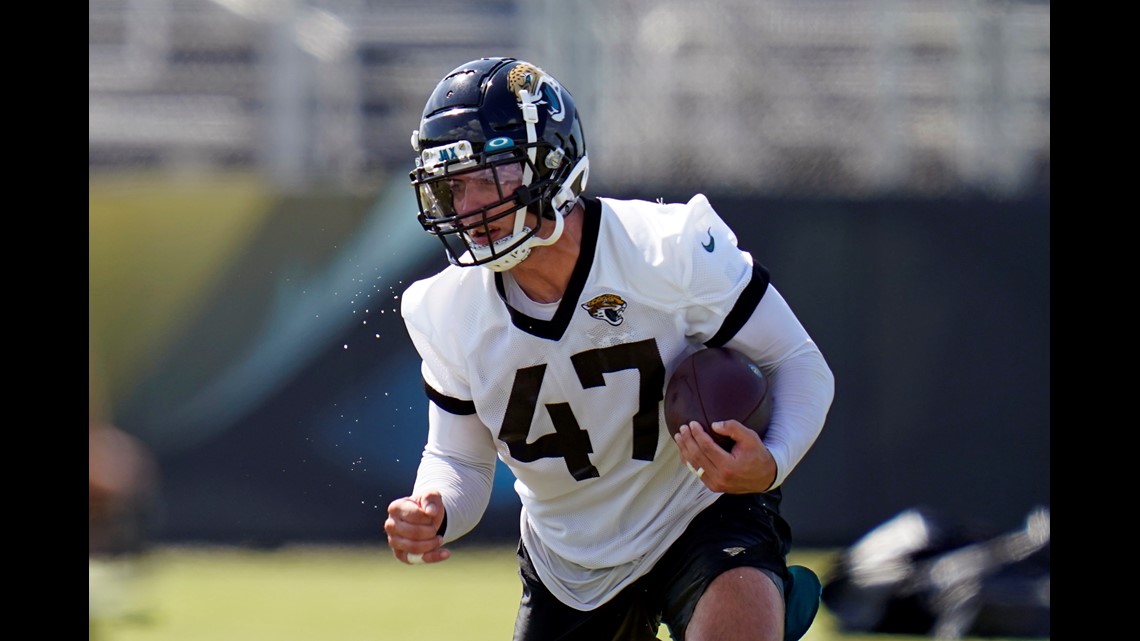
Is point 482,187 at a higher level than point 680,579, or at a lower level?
higher

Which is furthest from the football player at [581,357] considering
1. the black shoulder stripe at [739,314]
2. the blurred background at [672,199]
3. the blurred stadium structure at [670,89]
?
the blurred stadium structure at [670,89]

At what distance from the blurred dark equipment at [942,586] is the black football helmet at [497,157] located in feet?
10.5

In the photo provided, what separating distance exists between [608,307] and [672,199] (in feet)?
16.9

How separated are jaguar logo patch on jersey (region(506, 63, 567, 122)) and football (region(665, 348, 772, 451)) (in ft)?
2.63

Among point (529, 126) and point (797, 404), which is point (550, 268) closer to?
point (529, 126)

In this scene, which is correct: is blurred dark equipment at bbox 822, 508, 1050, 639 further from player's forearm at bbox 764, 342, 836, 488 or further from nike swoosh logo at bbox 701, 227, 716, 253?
nike swoosh logo at bbox 701, 227, 716, 253

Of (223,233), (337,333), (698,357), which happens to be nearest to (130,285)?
(223,233)

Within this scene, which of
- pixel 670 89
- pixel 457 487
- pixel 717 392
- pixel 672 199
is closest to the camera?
pixel 717 392

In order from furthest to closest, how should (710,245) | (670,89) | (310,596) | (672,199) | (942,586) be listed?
1. (670,89)
2. (672,199)
3. (310,596)
4. (942,586)
5. (710,245)

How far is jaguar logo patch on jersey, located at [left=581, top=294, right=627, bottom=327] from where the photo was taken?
3828mm

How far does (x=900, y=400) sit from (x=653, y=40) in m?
3.15

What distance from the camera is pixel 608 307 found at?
3828 mm

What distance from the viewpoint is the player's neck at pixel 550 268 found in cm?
389

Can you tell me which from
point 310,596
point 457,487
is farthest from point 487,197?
point 310,596
